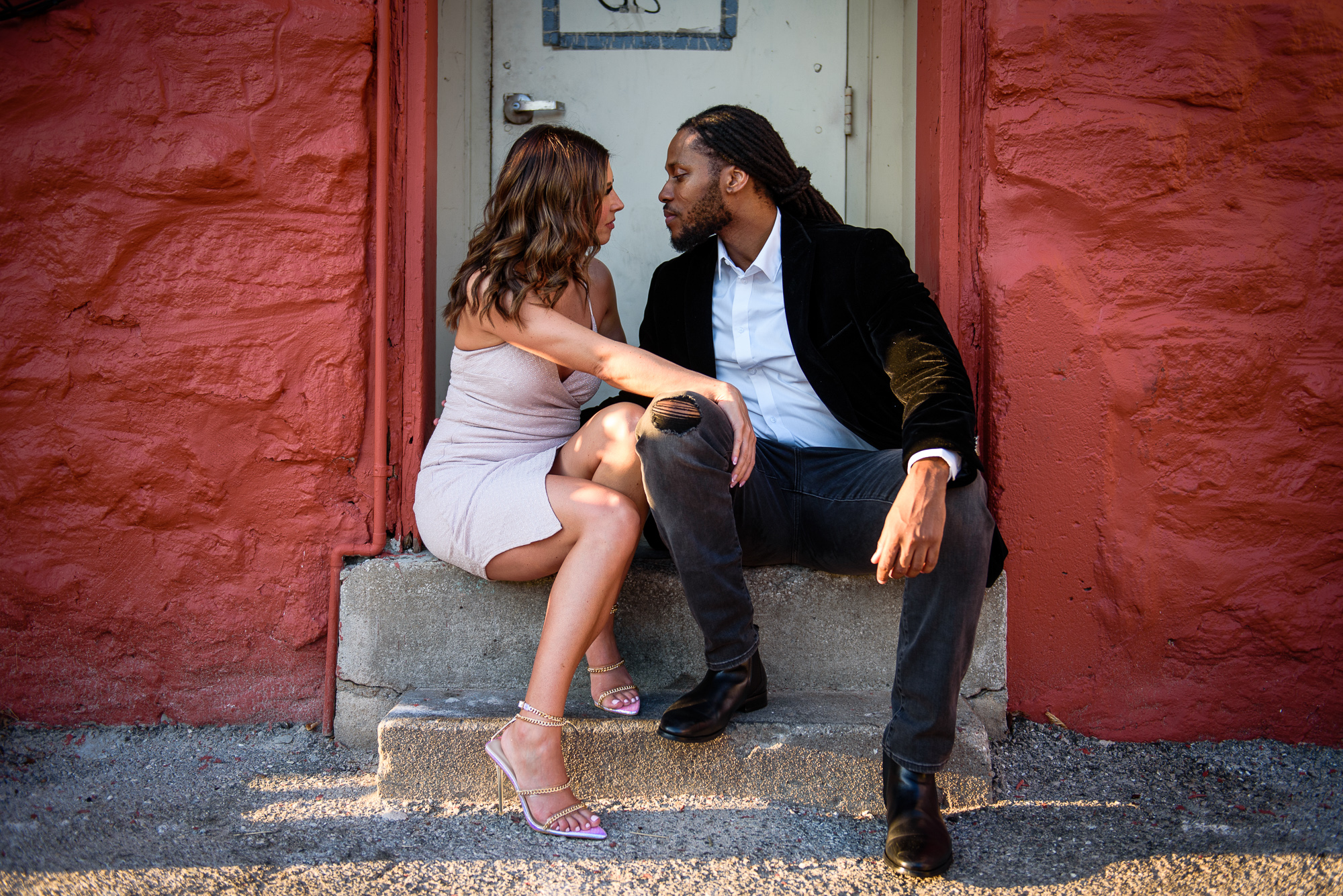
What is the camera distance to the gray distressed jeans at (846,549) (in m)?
1.94

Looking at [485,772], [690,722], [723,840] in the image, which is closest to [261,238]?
[485,772]

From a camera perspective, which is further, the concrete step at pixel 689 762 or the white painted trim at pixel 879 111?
the white painted trim at pixel 879 111

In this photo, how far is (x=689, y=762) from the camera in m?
2.18

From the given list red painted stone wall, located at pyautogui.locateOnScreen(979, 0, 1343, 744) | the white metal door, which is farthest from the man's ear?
red painted stone wall, located at pyautogui.locateOnScreen(979, 0, 1343, 744)

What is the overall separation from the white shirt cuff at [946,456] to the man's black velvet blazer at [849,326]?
0.39ft

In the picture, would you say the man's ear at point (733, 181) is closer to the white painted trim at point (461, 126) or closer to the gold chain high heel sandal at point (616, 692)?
the white painted trim at point (461, 126)

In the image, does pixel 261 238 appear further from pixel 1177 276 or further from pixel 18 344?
pixel 1177 276

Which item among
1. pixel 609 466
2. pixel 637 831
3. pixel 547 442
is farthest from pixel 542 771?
pixel 547 442

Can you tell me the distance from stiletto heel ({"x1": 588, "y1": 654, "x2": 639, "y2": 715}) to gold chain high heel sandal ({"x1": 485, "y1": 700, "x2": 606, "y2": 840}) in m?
0.19

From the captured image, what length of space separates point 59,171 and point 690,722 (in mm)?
2289

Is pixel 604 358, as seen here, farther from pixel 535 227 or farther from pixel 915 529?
pixel 915 529

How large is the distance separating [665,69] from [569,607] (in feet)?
6.66

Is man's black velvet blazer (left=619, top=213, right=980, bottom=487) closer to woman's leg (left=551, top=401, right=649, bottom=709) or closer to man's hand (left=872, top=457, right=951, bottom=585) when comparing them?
man's hand (left=872, top=457, right=951, bottom=585)

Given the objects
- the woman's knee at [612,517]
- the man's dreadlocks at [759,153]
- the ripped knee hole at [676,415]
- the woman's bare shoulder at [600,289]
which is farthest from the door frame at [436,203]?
the ripped knee hole at [676,415]
